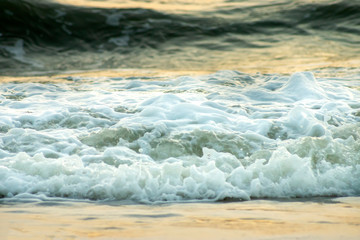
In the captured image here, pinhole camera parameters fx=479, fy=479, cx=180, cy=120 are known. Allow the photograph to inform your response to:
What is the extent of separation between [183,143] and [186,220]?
1489 mm

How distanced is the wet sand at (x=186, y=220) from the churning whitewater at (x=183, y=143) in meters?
0.24

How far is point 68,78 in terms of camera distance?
7980 mm

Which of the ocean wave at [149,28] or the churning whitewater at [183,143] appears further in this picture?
the ocean wave at [149,28]

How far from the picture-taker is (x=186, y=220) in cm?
248

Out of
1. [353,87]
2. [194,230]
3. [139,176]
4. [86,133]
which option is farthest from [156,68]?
[194,230]

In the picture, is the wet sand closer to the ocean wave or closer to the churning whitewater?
the churning whitewater

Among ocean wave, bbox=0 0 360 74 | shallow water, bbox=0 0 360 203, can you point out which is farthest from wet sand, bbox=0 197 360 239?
ocean wave, bbox=0 0 360 74

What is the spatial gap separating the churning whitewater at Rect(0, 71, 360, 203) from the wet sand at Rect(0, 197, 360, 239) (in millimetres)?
236

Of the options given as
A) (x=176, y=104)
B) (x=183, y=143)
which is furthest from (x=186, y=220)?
(x=176, y=104)

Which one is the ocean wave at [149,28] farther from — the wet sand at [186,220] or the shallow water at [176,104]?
the wet sand at [186,220]

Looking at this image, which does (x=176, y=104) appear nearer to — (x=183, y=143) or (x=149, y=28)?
(x=183, y=143)

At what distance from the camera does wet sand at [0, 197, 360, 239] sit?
2.21 meters

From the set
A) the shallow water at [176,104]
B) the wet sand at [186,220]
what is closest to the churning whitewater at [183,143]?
the shallow water at [176,104]

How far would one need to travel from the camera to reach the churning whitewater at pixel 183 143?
3133 millimetres
